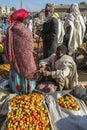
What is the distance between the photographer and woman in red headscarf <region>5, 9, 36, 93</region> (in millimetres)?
5191

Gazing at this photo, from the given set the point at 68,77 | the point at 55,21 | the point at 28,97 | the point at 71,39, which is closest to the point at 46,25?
the point at 55,21

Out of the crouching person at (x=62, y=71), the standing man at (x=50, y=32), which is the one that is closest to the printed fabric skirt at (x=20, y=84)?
the crouching person at (x=62, y=71)

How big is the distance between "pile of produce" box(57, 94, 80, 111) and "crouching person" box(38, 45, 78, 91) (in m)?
0.60

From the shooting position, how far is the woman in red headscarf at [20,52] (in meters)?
5.19

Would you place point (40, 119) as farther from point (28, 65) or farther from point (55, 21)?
point (55, 21)

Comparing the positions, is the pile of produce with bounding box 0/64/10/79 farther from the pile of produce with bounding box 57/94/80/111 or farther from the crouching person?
the pile of produce with bounding box 57/94/80/111

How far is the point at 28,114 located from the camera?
4441 millimetres

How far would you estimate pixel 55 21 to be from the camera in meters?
7.76

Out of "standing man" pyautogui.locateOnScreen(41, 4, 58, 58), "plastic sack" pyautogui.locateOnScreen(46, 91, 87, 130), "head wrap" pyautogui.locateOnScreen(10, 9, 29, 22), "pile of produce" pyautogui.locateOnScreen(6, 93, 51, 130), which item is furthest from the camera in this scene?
"standing man" pyautogui.locateOnScreen(41, 4, 58, 58)

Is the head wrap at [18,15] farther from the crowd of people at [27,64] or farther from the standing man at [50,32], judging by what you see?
the standing man at [50,32]

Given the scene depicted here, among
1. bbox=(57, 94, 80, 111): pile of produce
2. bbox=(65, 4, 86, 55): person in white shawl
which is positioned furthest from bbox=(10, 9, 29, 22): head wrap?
bbox=(65, 4, 86, 55): person in white shawl

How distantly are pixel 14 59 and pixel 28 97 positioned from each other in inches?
→ 33.6

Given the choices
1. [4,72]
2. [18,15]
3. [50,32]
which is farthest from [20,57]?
[50,32]

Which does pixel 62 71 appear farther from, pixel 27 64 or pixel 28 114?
pixel 28 114
